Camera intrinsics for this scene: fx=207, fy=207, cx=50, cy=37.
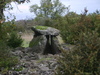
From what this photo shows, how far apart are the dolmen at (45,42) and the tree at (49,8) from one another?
37.0m

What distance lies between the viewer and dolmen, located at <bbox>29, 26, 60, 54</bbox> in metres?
13.1

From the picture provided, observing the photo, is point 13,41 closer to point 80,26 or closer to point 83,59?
point 80,26

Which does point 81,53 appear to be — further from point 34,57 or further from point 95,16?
point 95,16

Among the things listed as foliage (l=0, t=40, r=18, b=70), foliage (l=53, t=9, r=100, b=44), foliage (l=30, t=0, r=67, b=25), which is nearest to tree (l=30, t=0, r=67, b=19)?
foliage (l=30, t=0, r=67, b=25)

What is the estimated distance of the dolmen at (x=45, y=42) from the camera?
13.1 metres

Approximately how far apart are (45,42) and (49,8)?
38.8 m

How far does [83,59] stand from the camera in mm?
4996

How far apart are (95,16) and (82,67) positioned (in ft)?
42.5

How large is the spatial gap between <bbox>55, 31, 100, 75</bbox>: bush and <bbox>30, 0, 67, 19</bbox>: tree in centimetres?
Result: 4566

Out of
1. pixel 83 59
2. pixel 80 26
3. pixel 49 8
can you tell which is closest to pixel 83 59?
pixel 83 59

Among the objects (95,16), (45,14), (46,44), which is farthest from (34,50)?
(45,14)

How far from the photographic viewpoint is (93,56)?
4824 mm

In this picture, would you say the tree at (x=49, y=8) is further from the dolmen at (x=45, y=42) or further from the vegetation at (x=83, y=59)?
the vegetation at (x=83, y=59)

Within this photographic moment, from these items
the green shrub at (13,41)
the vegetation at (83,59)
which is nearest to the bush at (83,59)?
the vegetation at (83,59)
